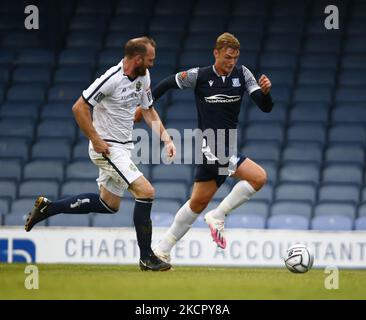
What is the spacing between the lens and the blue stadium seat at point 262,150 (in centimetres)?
1764

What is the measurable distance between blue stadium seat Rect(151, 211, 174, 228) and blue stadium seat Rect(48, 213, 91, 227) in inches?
43.5

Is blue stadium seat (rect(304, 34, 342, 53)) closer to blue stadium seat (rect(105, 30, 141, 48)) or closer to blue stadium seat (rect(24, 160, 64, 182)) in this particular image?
blue stadium seat (rect(105, 30, 141, 48))

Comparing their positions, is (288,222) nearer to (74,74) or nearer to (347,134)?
(347,134)

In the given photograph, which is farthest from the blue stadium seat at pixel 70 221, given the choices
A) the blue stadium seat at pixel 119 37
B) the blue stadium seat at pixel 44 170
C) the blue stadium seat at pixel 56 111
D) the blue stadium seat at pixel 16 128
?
the blue stadium seat at pixel 119 37

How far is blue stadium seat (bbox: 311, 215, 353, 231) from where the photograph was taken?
1611 centimetres

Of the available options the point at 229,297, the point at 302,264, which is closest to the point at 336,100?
the point at 302,264

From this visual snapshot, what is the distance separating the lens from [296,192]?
55.9 ft

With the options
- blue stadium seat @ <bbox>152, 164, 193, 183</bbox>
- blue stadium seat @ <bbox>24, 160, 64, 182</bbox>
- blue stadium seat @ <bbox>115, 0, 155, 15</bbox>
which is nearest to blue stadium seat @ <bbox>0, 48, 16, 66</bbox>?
blue stadium seat @ <bbox>115, 0, 155, 15</bbox>

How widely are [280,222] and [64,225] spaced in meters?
3.18

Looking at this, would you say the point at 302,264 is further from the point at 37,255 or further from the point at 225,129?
the point at 37,255

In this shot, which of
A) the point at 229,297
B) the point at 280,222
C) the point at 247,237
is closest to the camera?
the point at 229,297

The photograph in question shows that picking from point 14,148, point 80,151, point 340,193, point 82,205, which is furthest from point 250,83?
point 14,148

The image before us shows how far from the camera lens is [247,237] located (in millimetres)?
15203

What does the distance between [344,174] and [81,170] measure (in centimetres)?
405
